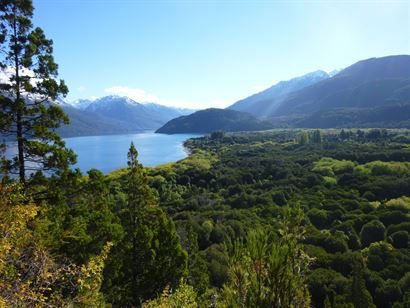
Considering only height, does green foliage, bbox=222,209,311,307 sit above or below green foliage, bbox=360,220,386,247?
above

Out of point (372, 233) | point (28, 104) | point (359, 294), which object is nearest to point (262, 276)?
point (28, 104)

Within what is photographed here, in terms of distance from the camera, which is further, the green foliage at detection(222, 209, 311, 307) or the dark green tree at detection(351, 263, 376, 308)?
the dark green tree at detection(351, 263, 376, 308)

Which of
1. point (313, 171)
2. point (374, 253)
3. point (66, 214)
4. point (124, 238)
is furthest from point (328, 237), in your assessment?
point (313, 171)

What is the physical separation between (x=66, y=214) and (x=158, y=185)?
65.0 meters

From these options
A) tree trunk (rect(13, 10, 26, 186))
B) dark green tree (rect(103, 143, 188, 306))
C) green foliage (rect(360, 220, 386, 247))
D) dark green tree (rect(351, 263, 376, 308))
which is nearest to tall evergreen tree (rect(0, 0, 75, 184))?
tree trunk (rect(13, 10, 26, 186))

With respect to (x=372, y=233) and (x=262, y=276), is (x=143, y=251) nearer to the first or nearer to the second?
(x=262, y=276)

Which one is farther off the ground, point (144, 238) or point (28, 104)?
point (28, 104)

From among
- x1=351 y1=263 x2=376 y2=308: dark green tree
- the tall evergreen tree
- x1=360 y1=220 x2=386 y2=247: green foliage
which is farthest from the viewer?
x1=360 y1=220 x2=386 y2=247: green foliage

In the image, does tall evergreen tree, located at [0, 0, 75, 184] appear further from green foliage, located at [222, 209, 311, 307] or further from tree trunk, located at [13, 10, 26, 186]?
green foliage, located at [222, 209, 311, 307]

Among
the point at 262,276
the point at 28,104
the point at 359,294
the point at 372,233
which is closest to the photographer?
the point at 262,276

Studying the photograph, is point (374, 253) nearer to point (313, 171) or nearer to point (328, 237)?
point (328, 237)

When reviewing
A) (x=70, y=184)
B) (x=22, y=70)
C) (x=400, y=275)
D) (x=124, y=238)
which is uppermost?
(x=22, y=70)

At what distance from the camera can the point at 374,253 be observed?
131 ft

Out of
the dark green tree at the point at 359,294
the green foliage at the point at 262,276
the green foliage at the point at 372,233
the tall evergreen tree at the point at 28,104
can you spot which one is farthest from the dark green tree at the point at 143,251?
the green foliage at the point at 372,233
